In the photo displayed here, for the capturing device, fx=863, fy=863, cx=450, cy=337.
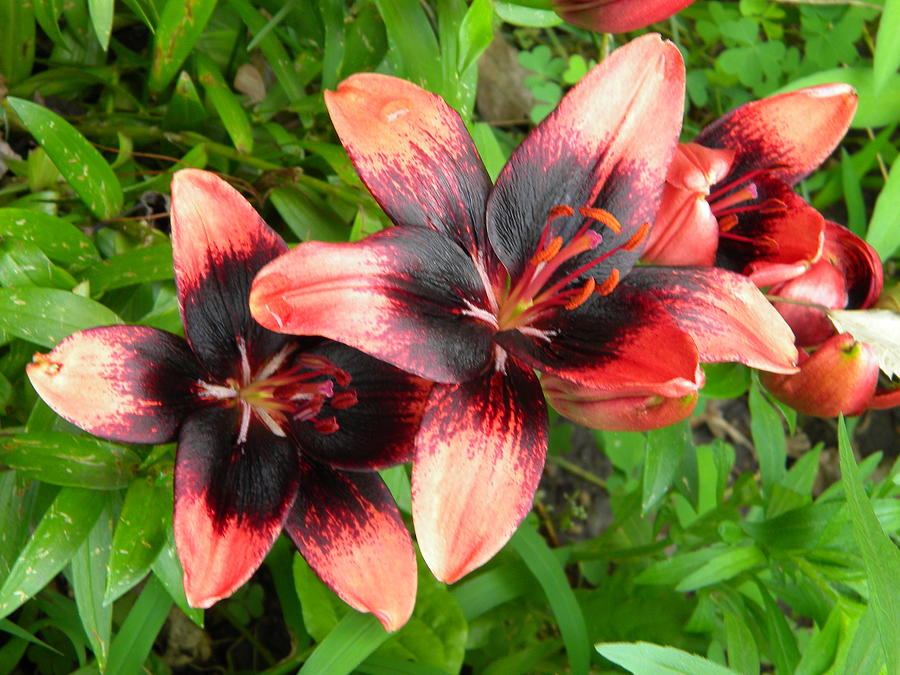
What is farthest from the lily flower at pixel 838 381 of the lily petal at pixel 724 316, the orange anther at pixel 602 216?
the orange anther at pixel 602 216

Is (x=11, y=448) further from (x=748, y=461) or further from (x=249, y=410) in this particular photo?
(x=748, y=461)

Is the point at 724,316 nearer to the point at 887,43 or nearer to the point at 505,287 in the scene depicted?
the point at 505,287

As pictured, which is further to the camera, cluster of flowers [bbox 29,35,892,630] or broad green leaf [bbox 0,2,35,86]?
broad green leaf [bbox 0,2,35,86]

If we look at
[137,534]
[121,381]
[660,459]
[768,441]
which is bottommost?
[768,441]

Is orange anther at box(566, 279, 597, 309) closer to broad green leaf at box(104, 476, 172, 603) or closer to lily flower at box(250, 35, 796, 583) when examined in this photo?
lily flower at box(250, 35, 796, 583)

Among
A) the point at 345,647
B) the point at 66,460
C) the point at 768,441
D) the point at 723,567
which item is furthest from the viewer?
the point at 768,441

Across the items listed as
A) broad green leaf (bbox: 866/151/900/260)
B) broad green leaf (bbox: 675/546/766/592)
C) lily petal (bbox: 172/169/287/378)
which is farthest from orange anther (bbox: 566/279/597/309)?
broad green leaf (bbox: 866/151/900/260)

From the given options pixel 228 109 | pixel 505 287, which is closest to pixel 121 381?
pixel 505 287
